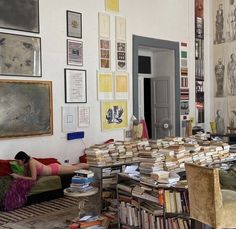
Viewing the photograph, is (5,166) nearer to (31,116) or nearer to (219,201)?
(31,116)

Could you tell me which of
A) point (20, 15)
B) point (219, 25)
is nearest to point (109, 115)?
point (20, 15)

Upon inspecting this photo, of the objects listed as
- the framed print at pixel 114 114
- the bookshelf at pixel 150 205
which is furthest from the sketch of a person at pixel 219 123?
the bookshelf at pixel 150 205

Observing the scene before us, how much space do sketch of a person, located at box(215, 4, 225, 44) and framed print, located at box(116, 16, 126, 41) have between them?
325cm

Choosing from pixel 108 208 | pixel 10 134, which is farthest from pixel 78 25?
pixel 108 208

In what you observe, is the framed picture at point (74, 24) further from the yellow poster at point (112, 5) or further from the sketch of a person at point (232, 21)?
the sketch of a person at point (232, 21)

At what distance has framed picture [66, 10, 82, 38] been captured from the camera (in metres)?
8.02

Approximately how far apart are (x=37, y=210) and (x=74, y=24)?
3.88 meters

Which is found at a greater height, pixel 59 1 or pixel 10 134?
pixel 59 1

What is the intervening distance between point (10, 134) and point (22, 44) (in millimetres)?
1621

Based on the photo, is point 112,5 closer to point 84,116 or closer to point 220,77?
point 84,116

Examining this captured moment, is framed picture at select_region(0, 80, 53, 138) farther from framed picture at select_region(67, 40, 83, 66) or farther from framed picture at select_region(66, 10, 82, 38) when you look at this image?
framed picture at select_region(66, 10, 82, 38)

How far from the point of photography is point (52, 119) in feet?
25.3

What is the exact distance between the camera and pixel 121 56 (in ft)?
29.6

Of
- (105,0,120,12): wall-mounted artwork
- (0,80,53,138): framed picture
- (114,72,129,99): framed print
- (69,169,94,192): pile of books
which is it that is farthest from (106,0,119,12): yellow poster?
(69,169,94,192): pile of books
